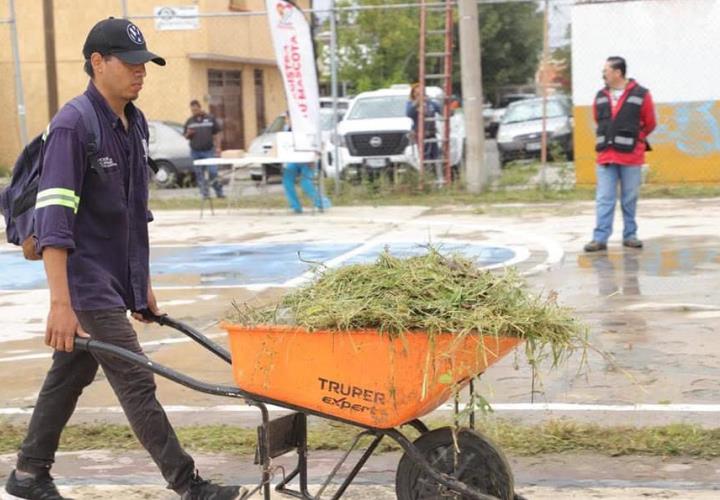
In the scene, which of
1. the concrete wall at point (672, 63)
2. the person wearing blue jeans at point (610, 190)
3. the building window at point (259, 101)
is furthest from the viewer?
the building window at point (259, 101)

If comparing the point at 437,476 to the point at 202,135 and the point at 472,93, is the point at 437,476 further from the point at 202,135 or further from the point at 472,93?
the point at 202,135

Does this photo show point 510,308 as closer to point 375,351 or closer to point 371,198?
point 375,351

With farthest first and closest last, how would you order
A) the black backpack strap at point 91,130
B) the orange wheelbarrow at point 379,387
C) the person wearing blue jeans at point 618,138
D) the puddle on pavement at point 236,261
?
the person wearing blue jeans at point 618,138 < the puddle on pavement at point 236,261 < the black backpack strap at point 91,130 < the orange wheelbarrow at point 379,387

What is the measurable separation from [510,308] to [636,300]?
5345 millimetres

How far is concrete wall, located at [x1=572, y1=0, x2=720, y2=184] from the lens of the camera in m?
18.2

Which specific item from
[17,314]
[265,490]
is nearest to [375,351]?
[265,490]

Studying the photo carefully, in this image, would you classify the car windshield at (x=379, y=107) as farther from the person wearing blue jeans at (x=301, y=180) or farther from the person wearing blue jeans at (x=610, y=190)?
the person wearing blue jeans at (x=610, y=190)

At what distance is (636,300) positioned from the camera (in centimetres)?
934

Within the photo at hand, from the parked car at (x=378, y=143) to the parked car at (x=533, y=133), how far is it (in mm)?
4268

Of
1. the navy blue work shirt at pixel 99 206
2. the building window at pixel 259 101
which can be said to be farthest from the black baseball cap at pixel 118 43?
the building window at pixel 259 101

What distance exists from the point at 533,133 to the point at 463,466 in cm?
2149

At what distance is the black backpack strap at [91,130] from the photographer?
4605 millimetres

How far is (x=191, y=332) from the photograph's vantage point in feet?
16.3

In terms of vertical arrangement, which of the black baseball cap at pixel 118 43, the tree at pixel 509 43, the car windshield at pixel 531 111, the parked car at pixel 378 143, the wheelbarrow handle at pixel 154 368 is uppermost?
the tree at pixel 509 43
